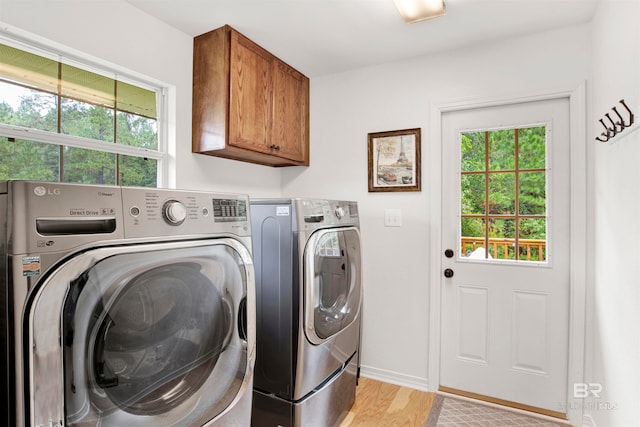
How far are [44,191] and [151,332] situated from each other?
49 centimetres

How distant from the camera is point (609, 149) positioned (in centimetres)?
161

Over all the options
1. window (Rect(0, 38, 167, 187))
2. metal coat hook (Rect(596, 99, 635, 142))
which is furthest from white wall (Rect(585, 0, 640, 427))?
window (Rect(0, 38, 167, 187))

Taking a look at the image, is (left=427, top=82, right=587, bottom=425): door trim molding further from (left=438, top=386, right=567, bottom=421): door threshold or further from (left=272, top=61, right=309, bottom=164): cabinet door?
(left=272, top=61, right=309, bottom=164): cabinet door

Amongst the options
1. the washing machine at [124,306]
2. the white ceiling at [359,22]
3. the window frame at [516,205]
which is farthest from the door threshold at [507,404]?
the white ceiling at [359,22]

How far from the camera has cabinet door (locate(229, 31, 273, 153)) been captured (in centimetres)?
208

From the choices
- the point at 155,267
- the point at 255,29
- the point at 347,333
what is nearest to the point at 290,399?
the point at 347,333

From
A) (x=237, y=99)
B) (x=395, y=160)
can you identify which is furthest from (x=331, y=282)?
(x=237, y=99)

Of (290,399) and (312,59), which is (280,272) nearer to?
(290,399)

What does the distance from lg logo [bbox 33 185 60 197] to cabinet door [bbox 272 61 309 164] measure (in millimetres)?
1663

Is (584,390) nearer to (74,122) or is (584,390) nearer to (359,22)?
(359,22)

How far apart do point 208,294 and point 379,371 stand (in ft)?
6.04

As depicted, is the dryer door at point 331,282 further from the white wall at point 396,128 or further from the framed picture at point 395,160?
the framed picture at point 395,160

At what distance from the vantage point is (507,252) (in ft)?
7.39

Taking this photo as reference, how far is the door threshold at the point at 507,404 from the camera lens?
2.11 meters
